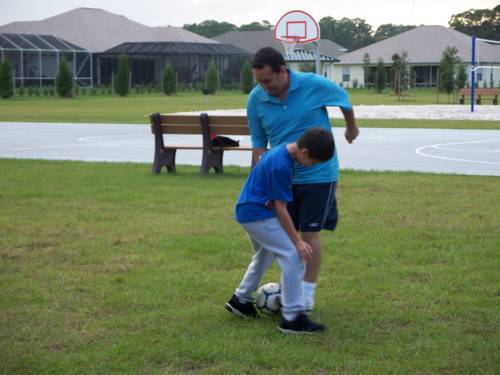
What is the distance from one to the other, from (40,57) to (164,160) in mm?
59541

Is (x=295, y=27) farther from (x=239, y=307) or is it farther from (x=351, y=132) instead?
(x=239, y=307)

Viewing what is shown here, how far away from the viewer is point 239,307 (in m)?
5.95

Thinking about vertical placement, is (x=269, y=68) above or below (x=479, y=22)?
below

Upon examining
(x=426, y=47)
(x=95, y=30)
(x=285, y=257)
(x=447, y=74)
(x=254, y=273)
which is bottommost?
(x=254, y=273)

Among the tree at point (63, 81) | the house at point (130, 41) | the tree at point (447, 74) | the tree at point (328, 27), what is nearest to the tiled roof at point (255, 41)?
the house at point (130, 41)

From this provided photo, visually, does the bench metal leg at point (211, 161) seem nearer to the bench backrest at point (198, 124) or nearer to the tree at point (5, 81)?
the bench backrest at point (198, 124)

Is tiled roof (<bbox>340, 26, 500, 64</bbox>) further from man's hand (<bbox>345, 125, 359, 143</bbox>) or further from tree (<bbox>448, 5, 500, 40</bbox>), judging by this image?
man's hand (<bbox>345, 125, 359, 143</bbox>)

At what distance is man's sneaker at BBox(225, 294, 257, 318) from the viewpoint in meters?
5.95

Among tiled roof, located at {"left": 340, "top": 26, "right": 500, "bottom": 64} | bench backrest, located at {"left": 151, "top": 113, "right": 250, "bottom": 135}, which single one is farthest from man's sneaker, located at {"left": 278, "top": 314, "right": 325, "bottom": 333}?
tiled roof, located at {"left": 340, "top": 26, "right": 500, "bottom": 64}

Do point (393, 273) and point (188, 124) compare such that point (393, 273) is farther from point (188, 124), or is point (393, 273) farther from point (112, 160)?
point (112, 160)

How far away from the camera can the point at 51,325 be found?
5.78 m

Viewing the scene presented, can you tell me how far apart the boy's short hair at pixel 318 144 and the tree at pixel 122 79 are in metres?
55.2

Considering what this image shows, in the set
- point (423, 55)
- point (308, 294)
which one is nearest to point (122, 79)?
point (423, 55)

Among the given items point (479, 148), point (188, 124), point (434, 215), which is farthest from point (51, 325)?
point (479, 148)
